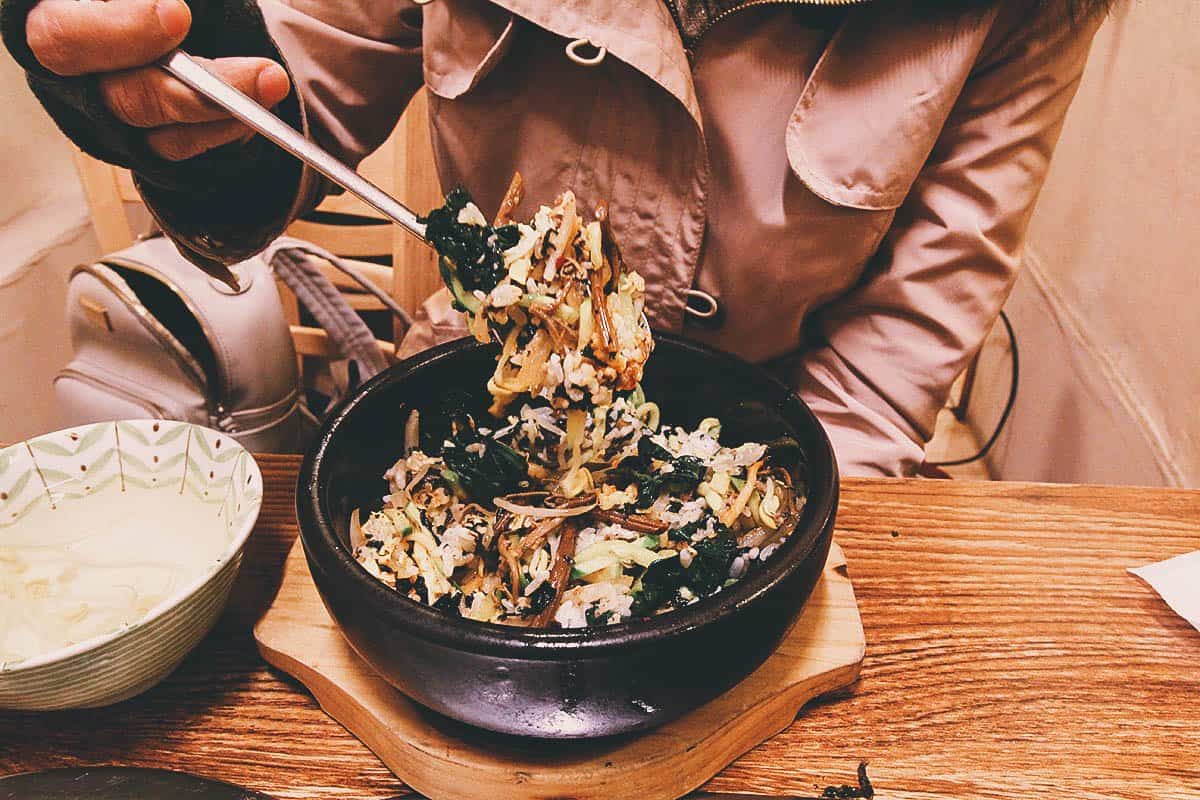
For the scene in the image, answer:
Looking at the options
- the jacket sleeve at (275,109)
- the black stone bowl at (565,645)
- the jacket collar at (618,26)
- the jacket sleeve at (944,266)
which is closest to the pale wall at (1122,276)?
the jacket sleeve at (944,266)

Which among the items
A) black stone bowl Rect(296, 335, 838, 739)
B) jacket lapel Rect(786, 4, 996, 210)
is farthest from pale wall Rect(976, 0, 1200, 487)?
black stone bowl Rect(296, 335, 838, 739)

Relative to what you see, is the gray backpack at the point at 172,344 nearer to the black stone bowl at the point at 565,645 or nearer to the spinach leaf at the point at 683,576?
the black stone bowl at the point at 565,645

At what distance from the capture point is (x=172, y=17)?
3.47 feet

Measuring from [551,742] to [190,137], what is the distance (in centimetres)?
102

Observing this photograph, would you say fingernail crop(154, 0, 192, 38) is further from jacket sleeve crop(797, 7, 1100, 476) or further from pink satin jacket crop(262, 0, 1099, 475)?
jacket sleeve crop(797, 7, 1100, 476)

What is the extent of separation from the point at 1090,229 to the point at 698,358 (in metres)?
2.10

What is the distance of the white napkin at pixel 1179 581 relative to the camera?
1244 mm

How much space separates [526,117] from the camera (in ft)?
5.66

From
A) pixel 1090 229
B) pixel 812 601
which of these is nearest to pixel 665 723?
pixel 812 601

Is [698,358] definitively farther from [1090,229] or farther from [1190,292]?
[1090,229]

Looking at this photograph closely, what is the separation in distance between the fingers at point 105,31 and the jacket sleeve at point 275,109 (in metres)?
0.04

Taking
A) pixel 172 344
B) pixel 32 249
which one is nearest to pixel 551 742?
pixel 172 344

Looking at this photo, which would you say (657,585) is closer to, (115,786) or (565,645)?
(565,645)

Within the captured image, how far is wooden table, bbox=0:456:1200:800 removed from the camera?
103 cm
